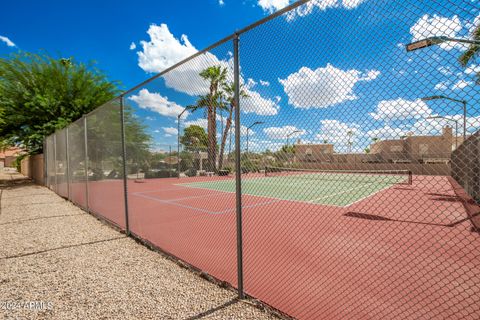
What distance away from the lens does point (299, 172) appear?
8.92 feet

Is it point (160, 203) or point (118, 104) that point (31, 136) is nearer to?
point (160, 203)

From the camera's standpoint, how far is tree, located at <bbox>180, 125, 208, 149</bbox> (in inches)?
150

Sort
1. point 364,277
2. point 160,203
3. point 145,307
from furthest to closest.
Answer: point 160,203, point 364,277, point 145,307

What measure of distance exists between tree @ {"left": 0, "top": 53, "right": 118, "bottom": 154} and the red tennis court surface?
1145 cm

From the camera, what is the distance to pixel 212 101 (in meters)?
3.47

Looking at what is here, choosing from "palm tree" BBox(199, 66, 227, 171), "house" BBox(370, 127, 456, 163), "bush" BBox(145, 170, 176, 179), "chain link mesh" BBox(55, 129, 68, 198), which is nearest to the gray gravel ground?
"palm tree" BBox(199, 66, 227, 171)

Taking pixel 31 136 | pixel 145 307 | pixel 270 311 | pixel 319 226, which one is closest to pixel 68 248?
pixel 145 307

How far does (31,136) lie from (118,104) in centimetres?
1370

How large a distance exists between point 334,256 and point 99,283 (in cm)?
355

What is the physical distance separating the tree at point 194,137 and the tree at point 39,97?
15.3 metres

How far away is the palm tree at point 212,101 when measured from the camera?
3350 millimetres

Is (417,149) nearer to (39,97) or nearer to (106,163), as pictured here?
(106,163)

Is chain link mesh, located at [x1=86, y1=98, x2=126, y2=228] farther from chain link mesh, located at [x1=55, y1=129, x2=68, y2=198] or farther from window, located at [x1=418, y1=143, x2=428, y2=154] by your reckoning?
window, located at [x1=418, y1=143, x2=428, y2=154]

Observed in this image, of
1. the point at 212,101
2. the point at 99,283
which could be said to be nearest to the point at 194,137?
the point at 212,101
